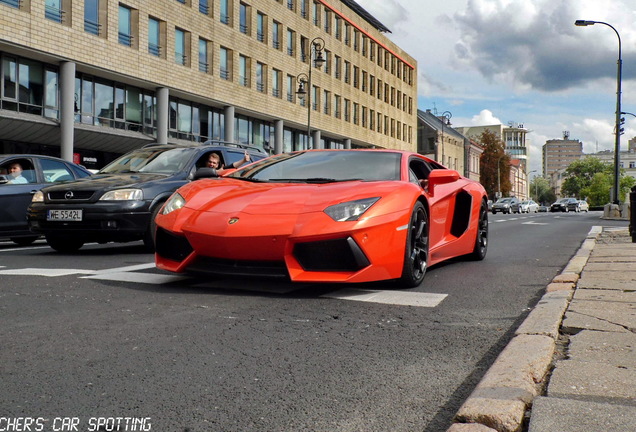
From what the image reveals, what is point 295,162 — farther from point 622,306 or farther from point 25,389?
point 25,389

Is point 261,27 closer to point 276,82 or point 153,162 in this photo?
point 276,82

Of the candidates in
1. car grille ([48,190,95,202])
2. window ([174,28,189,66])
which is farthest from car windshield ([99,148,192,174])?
window ([174,28,189,66])

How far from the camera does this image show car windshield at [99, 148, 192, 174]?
29.3ft

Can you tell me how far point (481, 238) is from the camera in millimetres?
7984

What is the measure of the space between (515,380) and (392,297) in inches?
89.9

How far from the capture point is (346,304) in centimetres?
452

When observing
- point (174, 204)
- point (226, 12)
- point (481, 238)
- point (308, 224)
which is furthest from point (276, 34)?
point (308, 224)

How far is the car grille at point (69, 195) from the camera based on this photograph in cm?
805

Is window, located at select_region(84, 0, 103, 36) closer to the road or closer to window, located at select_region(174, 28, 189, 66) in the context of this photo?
window, located at select_region(174, 28, 189, 66)

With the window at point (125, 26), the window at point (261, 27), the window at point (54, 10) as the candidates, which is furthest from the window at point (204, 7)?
the window at point (54, 10)

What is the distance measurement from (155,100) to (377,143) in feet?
95.6

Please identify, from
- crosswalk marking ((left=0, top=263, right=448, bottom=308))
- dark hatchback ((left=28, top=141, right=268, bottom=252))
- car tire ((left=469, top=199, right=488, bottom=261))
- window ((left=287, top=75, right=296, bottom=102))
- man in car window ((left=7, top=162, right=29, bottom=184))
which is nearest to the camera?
crosswalk marking ((left=0, top=263, right=448, bottom=308))

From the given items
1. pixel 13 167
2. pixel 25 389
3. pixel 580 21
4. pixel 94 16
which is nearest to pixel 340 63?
pixel 580 21

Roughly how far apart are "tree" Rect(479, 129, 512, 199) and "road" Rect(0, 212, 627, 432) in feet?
288
